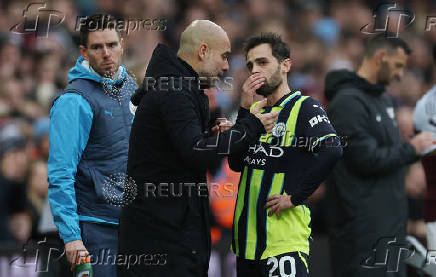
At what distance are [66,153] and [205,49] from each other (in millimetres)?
1144

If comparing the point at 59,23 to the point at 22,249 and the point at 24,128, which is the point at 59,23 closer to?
the point at 24,128

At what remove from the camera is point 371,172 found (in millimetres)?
6734

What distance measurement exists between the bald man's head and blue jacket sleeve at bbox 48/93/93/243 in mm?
812

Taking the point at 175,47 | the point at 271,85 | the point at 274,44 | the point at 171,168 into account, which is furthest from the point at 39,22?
the point at 171,168

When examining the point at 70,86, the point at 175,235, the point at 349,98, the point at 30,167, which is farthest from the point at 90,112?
the point at 30,167

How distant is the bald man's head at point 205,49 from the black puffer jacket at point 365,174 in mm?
2043

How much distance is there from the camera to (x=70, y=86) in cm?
540

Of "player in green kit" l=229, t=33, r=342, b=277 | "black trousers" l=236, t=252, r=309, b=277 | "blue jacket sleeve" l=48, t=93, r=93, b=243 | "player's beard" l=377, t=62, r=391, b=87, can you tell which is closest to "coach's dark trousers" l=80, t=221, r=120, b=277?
"blue jacket sleeve" l=48, t=93, r=93, b=243

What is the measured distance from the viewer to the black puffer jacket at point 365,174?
6707 mm

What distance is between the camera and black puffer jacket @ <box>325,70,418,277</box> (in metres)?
6.71

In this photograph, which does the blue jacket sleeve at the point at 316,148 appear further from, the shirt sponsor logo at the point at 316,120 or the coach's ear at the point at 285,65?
the coach's ear at the point at 285,65

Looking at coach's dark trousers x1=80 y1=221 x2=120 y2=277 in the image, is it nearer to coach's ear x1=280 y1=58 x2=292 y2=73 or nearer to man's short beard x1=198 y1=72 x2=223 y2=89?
man's short beard x1=198 y1=72 x2=223 y2=89

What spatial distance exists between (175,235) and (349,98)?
2667 mm

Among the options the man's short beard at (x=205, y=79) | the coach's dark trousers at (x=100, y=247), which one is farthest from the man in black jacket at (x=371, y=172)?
the coach's dark trousers at (x=100, y=247)
